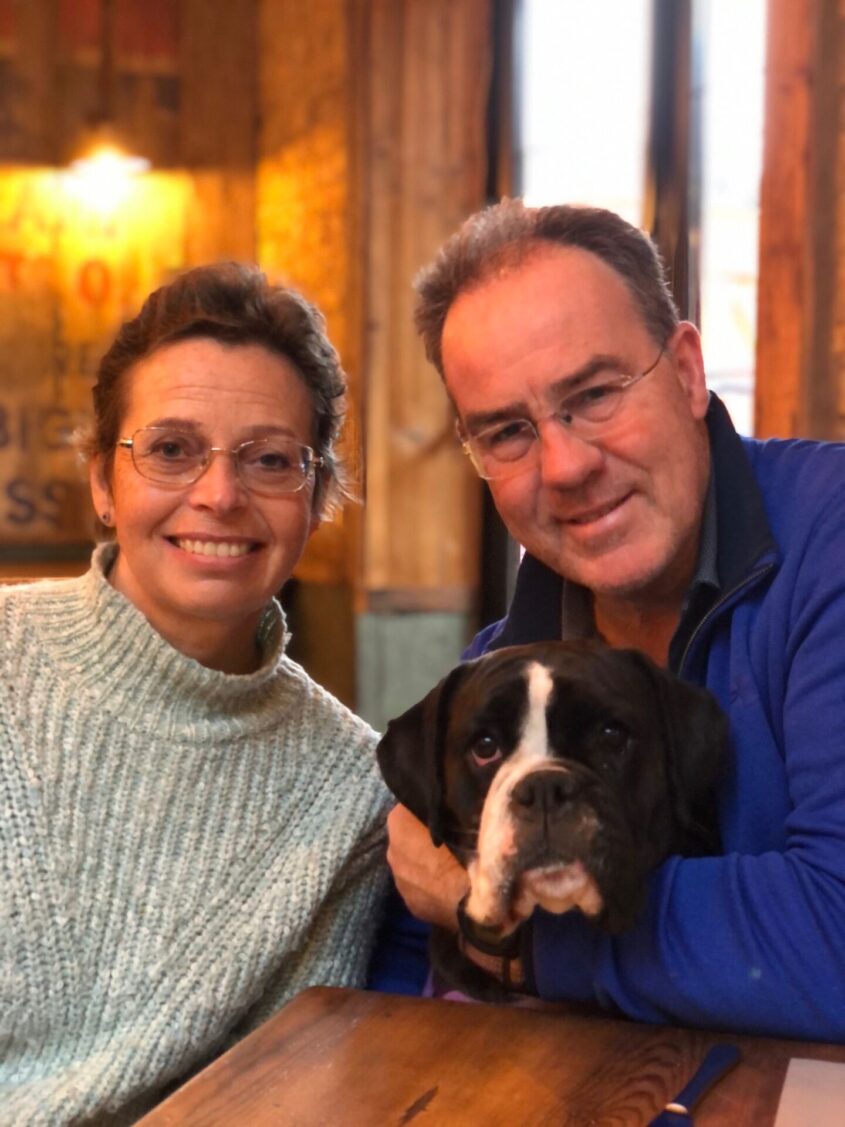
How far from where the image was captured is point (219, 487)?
175cm

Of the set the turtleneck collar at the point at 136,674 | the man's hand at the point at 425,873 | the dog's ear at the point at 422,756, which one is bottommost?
the man's hand at the point at 425,873

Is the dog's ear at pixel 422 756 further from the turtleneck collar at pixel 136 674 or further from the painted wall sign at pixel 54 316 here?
the painted wall sign at pixel 54 316

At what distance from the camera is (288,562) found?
185cm

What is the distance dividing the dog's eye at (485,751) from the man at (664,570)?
12 cm

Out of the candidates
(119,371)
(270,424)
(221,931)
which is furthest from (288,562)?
(221,931)

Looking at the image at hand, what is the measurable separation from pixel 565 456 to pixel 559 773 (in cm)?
44

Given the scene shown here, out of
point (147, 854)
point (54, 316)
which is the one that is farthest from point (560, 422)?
point (54, 316)

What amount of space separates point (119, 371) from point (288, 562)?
35cm

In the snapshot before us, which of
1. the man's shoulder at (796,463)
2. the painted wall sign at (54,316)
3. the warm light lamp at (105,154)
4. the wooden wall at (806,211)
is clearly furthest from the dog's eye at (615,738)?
the warm light lamp at (105,154)

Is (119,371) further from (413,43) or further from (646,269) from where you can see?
(413,43)

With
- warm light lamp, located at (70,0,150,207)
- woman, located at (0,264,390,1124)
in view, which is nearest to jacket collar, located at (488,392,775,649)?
woman, located at (0,264,390,1124)

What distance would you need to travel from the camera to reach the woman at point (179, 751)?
1.65 metres

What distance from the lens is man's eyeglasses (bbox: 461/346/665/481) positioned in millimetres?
1732

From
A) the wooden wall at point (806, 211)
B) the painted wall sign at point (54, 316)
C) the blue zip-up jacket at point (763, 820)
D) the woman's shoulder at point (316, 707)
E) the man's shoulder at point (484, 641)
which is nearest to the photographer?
the blue zip-up jacket at point (763, 820)
